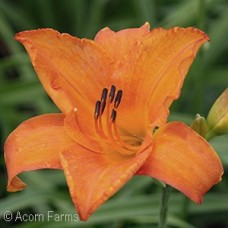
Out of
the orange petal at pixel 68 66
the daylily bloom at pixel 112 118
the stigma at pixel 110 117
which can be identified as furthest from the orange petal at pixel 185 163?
the orange petal at pixel 68 66

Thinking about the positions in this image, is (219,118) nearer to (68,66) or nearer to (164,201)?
(164,201)

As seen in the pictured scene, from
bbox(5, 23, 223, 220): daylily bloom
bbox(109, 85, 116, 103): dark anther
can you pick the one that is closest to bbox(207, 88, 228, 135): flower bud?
bbox(5, 23, 223, 220): daylily bloom

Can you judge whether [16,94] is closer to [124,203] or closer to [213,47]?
[124,203]

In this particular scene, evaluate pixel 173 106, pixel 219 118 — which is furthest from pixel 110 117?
pixel 173 106

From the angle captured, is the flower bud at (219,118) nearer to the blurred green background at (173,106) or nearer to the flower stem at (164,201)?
the flower stem at (164,201)

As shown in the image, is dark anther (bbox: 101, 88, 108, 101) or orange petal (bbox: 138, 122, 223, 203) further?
dark anther (bbox: 101, 88, 108, 101)

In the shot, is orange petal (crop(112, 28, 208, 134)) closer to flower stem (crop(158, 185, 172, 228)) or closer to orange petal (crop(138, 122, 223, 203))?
orange petal (crop(138, 122, 223, 203))

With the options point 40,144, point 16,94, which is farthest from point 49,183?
point 40,144
